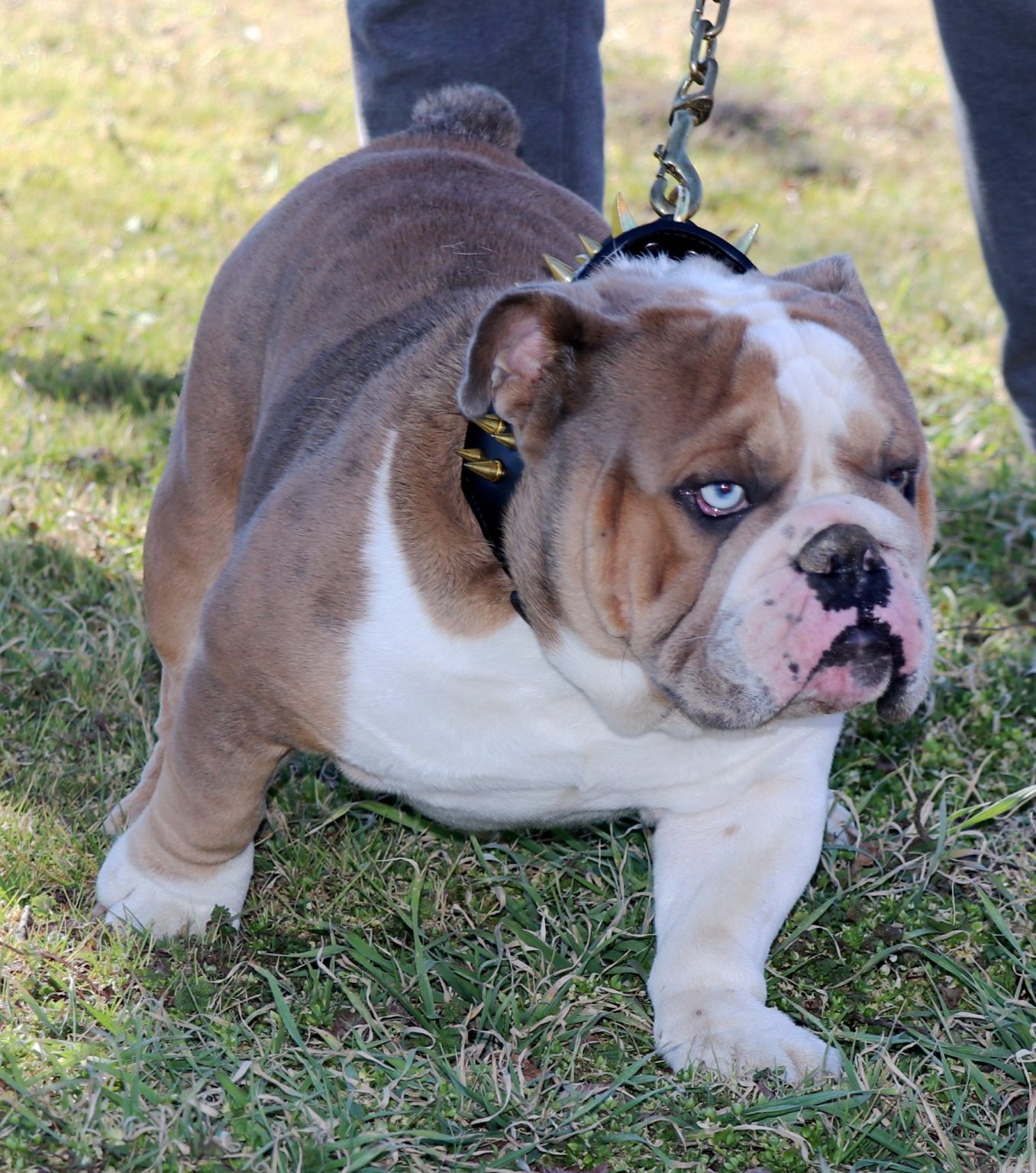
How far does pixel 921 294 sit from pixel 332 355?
Answer: 4281 mm

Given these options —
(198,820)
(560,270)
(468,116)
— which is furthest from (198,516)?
(468,116)

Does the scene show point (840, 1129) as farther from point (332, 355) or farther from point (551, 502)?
point (332, 355)

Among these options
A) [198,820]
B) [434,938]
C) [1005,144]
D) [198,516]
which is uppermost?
[1005,144]

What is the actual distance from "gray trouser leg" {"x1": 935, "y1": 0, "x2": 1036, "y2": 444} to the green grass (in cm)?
74

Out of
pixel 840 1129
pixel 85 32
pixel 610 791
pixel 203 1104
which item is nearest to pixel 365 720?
pixel 610 791

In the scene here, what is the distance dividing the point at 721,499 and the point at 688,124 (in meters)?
1.29

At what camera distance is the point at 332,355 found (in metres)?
3.08

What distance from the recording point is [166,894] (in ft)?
9.74

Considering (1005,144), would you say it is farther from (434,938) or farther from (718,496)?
(434,938)

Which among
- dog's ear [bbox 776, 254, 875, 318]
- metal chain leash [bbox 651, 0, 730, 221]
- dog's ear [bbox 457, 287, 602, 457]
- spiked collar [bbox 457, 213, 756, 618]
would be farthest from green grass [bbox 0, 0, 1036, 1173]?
metal chain leash [bbox 651, 0, 730, 221]

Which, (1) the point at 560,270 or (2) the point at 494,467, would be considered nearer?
(2) the point at 494,467

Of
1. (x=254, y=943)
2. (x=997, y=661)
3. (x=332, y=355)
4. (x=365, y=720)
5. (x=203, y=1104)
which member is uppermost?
(x=332, y=355)

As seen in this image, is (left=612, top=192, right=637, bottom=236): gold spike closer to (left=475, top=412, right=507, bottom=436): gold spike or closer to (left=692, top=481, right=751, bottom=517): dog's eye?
(left=475, top=412, right=507, bottom=436): gold spike

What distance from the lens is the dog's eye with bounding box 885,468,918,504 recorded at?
2518 mm
